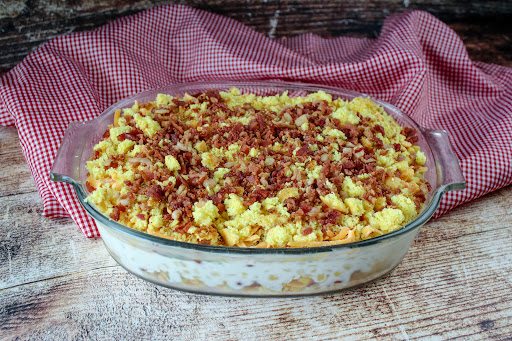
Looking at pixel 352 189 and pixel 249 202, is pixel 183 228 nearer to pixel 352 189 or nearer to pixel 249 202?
pixel 249 202

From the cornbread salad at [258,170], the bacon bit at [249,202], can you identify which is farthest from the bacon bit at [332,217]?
the bacon bit at [249,202]

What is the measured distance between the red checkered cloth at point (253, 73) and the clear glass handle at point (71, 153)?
184 millimetres

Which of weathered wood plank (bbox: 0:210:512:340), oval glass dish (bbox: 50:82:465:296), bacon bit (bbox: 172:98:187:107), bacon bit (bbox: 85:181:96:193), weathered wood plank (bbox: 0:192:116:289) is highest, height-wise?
bacon bit (bbox: 172:98:187:107)

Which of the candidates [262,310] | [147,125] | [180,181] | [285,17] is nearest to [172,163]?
[180,181]

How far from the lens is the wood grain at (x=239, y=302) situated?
112 centimetres

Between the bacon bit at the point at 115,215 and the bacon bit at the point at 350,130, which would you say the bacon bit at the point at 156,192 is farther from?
the bacon bit at the point at 350,130

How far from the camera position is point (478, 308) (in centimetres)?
119

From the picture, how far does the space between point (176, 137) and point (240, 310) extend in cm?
51

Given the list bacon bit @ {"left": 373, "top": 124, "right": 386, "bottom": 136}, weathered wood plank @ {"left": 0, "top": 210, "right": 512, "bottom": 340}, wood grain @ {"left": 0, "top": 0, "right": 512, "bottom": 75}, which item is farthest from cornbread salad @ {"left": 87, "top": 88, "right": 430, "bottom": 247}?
wood grain @ {"left": 0, "top": 0, "right": 512, "bottom": 75}

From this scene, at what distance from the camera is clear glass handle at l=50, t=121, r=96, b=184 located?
119cm

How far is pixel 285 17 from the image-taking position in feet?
7.02

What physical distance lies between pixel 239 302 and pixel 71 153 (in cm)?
57

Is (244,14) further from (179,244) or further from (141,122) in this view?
(179,244)

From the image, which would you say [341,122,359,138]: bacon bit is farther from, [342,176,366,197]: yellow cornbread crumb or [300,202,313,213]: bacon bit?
[300,202,313,213]: bacon bit
